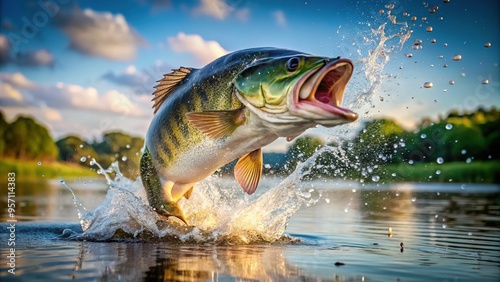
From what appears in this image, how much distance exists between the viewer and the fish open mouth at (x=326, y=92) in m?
4.18

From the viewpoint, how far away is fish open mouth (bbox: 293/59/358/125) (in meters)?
4.18

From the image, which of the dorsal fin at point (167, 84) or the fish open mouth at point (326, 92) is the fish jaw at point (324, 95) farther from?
the dorsal fin at point (167, 84)

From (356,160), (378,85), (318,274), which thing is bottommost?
(318,274)

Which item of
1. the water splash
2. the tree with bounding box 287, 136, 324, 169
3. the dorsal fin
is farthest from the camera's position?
the tree with bounding box 287, 136, 324, 169

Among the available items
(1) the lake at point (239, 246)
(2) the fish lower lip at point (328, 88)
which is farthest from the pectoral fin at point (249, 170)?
(2) the fish lower lip at point (328, 88)

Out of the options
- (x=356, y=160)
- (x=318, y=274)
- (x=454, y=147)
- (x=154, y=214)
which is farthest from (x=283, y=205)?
(x=454, y=147)

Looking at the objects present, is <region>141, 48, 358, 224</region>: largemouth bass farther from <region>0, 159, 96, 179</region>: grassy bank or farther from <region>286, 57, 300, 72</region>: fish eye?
<region>0, 159, 96, 179</region>: grassy bank

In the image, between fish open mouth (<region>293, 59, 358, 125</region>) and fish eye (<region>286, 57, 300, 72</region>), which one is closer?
fish open mouth (<region>293, 59, 358, 125</region>)

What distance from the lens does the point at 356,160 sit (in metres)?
7.35

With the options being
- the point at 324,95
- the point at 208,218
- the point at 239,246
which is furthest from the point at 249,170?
the point at 208,218

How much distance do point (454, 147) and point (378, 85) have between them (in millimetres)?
50857

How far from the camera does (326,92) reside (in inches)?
177

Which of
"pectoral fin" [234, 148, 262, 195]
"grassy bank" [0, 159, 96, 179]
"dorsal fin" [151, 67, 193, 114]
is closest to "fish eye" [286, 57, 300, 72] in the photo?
"pectoral fin" [234, 148, 262, 195]

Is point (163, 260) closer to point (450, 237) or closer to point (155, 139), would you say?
point (155, 139)
